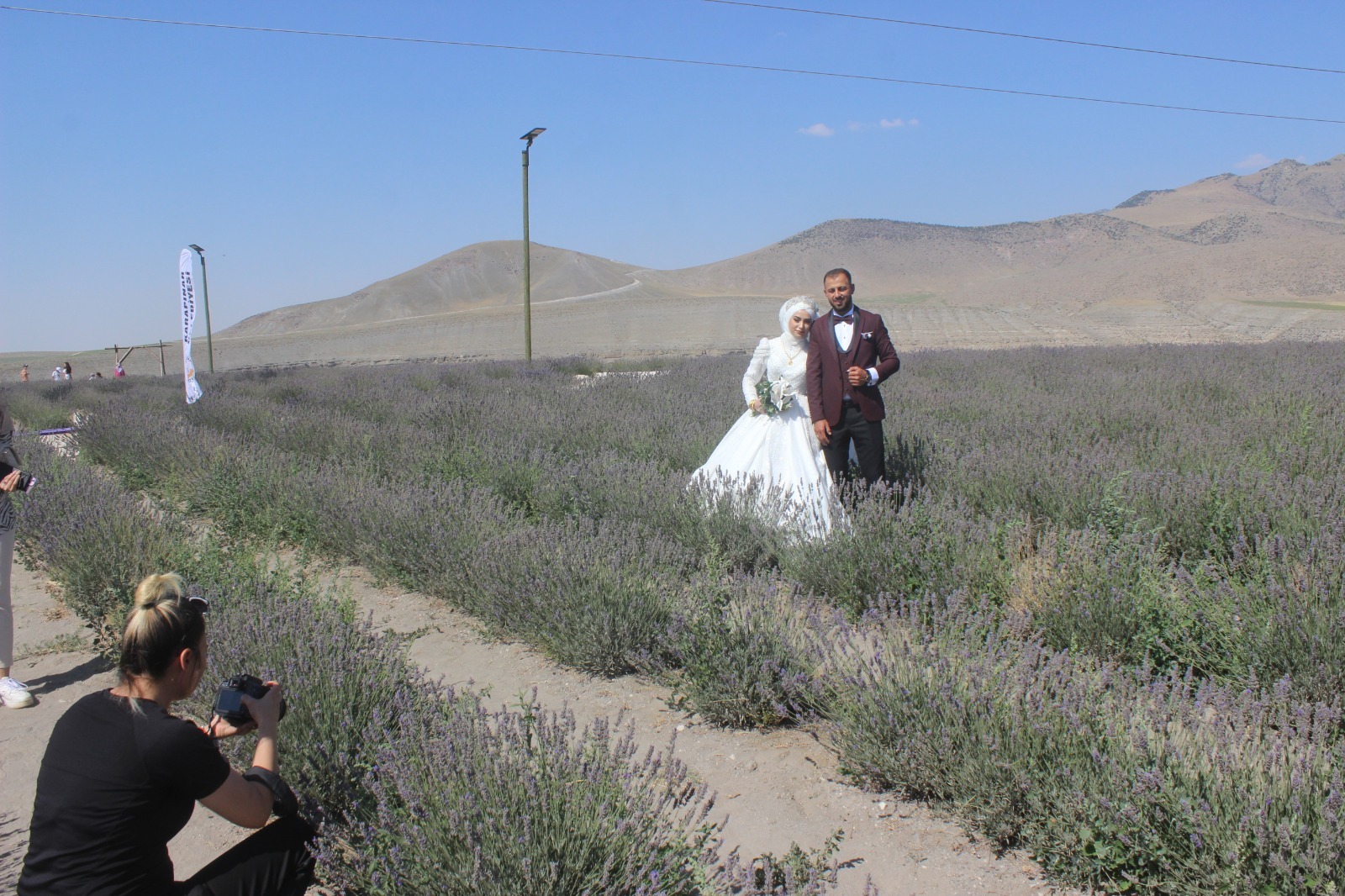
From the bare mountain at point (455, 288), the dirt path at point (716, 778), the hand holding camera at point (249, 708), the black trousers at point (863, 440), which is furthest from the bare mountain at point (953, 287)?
the hand holding camera at point (249, 708)

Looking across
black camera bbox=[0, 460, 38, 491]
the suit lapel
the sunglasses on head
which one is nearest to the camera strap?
the sunglasses on head

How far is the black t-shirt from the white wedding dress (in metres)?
3.58

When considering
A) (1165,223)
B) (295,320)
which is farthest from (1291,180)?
(295,320)

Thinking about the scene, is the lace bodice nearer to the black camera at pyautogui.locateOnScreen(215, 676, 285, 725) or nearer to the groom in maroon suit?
the groom in maroon suit

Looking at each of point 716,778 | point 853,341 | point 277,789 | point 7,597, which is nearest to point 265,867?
point 277,789

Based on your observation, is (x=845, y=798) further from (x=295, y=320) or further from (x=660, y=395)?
(x=295, y=320)

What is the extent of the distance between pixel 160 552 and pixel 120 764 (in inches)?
129

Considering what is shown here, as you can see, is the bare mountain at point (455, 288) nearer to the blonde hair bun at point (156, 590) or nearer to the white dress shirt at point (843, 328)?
the white dress shirt at point (843, 328)

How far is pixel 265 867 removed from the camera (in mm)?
2129

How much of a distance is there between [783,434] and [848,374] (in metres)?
0.70

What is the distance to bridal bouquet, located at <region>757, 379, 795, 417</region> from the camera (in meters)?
5.58

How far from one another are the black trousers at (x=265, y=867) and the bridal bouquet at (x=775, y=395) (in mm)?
3836

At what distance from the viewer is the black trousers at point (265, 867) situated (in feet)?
6.75

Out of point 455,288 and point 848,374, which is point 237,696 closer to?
point 848,374
